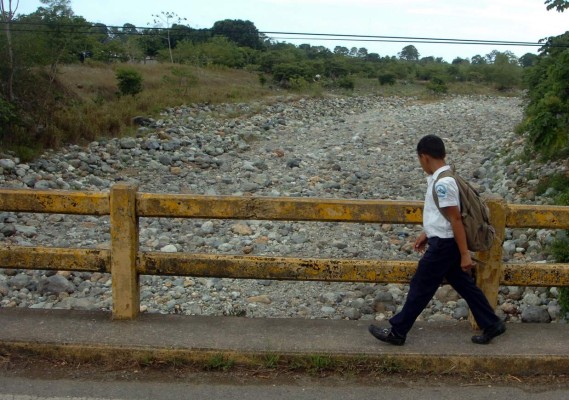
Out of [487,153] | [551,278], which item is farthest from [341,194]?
[551,278]

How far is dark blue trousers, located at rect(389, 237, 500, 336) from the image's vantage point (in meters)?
4.50

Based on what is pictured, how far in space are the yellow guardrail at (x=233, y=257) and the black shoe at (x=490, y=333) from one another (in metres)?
0.27

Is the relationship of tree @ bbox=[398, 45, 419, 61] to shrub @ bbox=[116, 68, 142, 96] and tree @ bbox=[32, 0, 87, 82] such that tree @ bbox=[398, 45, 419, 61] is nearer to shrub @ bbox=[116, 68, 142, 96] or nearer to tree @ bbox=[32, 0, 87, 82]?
shrub @ bbox=[116, 68, 142, 96]

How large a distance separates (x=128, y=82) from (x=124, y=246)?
78.1 ft

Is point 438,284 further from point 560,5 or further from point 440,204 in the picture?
point 560,5

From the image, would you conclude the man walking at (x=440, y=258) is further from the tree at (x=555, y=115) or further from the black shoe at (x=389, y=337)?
the tree at (x=555, y=115)

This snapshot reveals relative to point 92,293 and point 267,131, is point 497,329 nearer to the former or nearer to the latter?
point 92,293

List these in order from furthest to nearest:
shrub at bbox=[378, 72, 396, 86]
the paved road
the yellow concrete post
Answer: shrub at bbox=[378, 72, 396, 86] → the yellow concrete post → the paved road

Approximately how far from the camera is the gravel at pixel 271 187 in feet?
29.1

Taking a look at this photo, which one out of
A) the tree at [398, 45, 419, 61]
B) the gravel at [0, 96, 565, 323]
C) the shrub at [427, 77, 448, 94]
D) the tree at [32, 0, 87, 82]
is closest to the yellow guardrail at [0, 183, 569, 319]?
the gravel at [0, 96, 565, 323]

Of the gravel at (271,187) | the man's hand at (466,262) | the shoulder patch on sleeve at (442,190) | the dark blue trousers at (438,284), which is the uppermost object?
the shoulder patch on sleeve at (442,190)

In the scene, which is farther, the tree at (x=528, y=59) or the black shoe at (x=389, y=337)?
the tree at (x=528, y=59)

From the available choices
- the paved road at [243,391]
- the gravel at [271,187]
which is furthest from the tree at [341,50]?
the paved road at [243,391]

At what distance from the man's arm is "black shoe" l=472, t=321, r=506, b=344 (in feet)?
1.96
